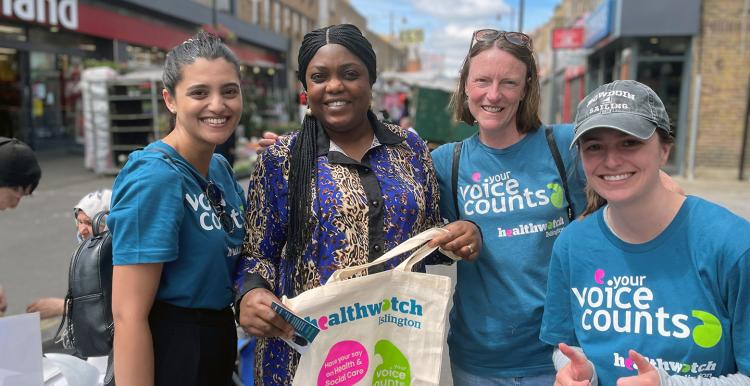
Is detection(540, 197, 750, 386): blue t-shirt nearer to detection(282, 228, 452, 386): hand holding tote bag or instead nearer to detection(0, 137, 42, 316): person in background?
detection(282, 228, 452, 386): hand holding tote bag

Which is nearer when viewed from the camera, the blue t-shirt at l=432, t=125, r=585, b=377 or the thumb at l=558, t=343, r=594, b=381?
the thumb at l=558, t=343, r=594, b=381

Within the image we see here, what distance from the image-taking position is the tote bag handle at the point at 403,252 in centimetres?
179

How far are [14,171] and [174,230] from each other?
1156 millimetres

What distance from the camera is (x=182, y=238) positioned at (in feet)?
6.31

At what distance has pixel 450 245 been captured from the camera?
1946 mm

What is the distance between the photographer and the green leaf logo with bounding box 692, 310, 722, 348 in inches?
56.9

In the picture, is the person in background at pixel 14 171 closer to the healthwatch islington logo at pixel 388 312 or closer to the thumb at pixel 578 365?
the healthwatch islington logo at pixel 388 312

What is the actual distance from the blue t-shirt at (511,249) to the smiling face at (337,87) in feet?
1.79

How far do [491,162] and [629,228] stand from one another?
0.75 metres

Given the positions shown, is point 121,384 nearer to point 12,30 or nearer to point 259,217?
point 259,217

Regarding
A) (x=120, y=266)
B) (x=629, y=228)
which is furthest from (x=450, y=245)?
(x=120, y=266)

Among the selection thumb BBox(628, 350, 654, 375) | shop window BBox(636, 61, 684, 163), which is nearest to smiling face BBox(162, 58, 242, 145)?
thumb BBox(628, 350, 654, 375)

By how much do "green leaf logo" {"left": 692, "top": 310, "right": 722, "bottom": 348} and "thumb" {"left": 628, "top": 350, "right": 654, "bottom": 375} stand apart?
0.17 metres

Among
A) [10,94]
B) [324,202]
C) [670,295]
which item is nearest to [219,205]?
[324,202]
